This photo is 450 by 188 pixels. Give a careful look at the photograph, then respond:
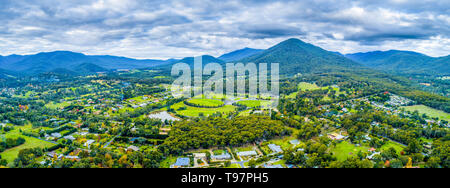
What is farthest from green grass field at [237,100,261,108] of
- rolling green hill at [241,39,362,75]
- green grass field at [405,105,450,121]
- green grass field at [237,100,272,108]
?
rolling green hill at [241,39,362,75]

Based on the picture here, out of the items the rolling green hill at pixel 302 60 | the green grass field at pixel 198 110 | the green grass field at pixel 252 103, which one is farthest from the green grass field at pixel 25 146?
the rolling green hill at pixel 302 60

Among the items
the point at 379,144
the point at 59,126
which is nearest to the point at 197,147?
the point at 379,144

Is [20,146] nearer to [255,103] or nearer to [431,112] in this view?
[255,103]

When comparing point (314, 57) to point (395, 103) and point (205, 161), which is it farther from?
point (205, 161)

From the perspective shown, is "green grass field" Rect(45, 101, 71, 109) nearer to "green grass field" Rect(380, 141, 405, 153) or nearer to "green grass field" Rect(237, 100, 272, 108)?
"green grass field" Rect(237, 100, 272, 108)

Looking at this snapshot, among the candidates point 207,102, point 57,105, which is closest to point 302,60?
point 207,102

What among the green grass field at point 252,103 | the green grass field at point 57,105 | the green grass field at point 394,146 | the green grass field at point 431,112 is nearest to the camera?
the green grass field at point 394,146

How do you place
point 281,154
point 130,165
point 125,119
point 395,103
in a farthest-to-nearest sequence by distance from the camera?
point 395,103 < point 125,119 < point 281,154 < point 130,165

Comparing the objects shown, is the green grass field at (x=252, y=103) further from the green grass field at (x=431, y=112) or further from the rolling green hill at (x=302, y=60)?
the rolling green hill at (x=302, y=60)
